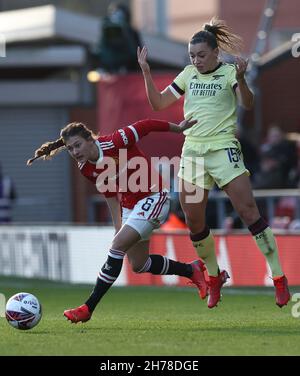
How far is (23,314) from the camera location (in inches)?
374

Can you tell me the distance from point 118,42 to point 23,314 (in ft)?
36.1

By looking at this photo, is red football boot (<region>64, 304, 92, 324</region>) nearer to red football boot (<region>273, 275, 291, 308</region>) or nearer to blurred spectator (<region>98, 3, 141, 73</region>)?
red football boot (<region>273, 275, 291, 308</region>)

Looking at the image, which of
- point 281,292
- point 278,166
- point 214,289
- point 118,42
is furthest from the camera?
point 118,42

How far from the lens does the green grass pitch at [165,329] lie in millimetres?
8242

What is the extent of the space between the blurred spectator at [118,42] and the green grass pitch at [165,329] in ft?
23.5

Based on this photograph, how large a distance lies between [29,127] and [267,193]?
10.1 metres

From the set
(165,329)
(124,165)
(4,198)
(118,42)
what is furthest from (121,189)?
(4,198)

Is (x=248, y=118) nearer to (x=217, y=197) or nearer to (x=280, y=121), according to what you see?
(x=280, y=121)

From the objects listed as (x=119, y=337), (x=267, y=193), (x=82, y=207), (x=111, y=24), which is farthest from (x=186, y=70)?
(x=82, y=207)

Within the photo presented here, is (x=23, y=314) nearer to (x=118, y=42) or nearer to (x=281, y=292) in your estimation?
(x=281, y=292)

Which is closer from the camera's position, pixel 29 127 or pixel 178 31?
pixel 29 127

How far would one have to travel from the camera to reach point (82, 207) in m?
25.2

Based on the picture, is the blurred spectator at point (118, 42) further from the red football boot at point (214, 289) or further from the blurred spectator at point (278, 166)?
the red football boot at point (214, 289)
